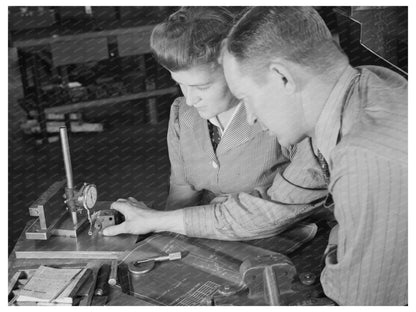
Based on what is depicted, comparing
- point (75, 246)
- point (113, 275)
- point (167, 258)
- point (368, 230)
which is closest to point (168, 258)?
point (167, 258)

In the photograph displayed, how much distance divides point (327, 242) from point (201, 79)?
511 millimetres

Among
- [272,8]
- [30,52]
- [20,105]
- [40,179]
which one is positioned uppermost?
[272,8]

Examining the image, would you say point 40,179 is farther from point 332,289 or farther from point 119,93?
point 332,289

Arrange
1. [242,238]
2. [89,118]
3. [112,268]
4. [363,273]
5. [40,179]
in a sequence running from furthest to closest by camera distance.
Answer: [89,118]
[40,179]
[242,238]
[112,268]
[363,273]

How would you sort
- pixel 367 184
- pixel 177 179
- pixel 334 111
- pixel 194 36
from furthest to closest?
1. pixel 177 179
2. pixel 194 36
3. pixel 334 111
4. pixel 367 184

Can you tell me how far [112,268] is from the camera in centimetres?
145

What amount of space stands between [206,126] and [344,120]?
590 mm

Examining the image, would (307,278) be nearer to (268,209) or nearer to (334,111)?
(268,209)

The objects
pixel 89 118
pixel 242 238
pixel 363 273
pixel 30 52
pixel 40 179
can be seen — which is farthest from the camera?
pixel 89 118

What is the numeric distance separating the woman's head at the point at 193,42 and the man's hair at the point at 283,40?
26 cm

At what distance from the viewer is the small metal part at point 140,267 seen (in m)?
1.44

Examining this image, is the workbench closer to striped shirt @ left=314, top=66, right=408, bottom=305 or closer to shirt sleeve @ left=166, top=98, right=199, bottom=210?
striped shirt @ left=314, top=66, right=408, bottom=305

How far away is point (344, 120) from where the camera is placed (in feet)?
4.21
